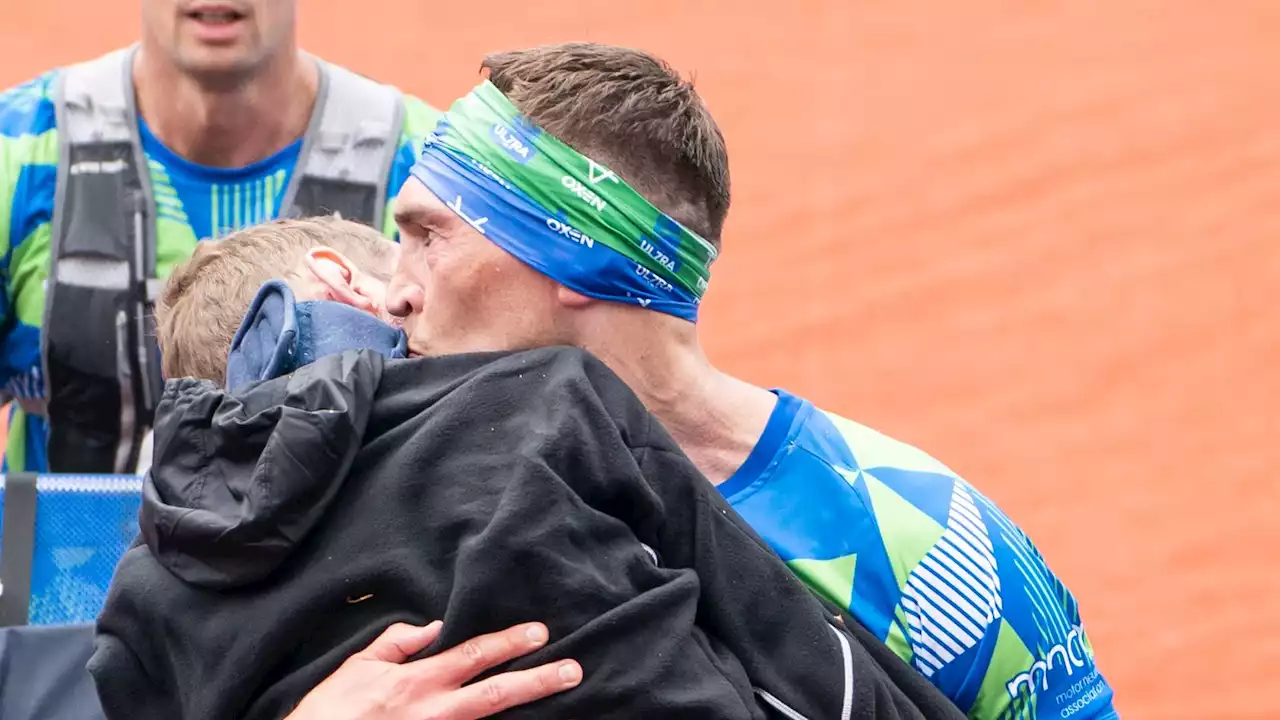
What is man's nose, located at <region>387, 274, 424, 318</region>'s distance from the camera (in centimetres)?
271

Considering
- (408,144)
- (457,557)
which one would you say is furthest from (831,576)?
(408,144)

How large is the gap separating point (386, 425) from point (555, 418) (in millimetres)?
260

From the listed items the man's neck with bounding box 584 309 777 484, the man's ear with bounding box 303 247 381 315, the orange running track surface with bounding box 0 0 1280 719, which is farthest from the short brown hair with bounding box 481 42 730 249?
the orange running track surface with bounding box 0 0 1280 719

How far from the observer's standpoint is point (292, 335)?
265 centimetres

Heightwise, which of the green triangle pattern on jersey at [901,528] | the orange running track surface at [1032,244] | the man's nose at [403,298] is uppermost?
the man's nose at [403,298]

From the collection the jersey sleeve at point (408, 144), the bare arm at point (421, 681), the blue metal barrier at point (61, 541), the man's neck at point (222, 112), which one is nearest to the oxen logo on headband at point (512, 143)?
the bare arm at point (421, 681)

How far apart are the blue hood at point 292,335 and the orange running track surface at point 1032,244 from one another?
14.2 feet

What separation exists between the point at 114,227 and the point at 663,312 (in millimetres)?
1942

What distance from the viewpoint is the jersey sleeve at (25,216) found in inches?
162

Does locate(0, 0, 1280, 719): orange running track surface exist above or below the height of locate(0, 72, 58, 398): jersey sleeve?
below

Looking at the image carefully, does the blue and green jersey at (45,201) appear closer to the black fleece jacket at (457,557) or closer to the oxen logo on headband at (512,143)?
the oxen logo on headband at (512,143)

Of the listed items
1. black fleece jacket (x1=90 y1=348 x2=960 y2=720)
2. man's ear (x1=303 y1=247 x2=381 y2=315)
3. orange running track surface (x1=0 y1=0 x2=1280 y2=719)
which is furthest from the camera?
Answer: orange running track surface (x1=0 y1=0 x2=1280 y2=719)

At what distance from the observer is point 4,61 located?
387 inches

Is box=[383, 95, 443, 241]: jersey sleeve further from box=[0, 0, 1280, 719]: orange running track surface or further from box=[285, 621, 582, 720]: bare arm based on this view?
box=[0, 0, 1280, 719]: orange running track surface
